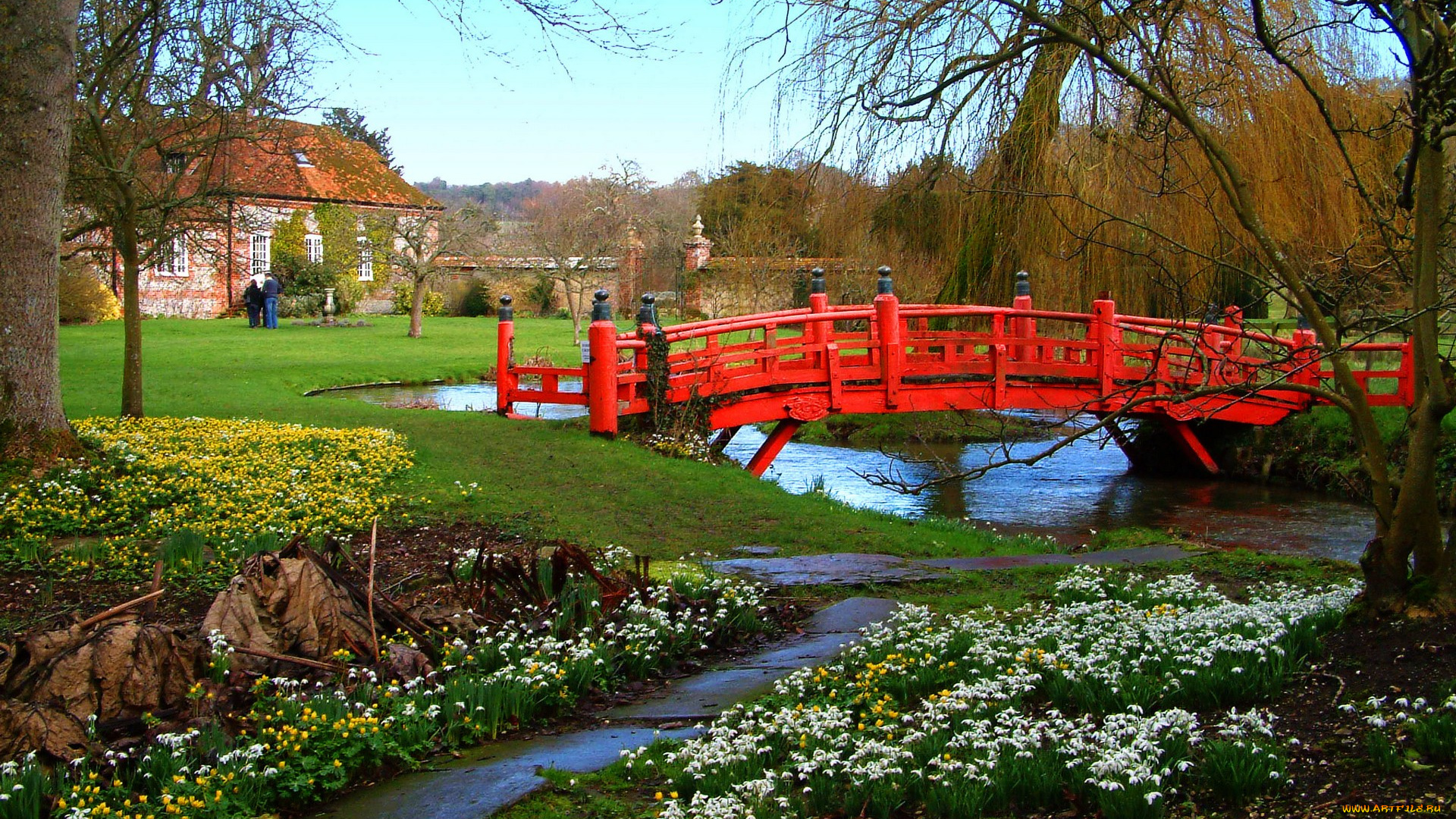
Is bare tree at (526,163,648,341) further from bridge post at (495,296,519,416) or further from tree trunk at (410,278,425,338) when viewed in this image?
bridge post at (495,296,519,416)

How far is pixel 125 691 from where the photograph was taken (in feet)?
15.3

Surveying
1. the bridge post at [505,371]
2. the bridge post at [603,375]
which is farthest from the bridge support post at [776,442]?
the bridge post at [505,371]

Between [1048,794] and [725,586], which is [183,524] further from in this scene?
[1048,794]

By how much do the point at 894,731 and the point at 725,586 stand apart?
2.53 meters

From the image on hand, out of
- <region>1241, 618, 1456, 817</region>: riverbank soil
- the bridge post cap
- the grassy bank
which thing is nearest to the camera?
<region>1241, 618, 1456, 817</region>: riverbank soil

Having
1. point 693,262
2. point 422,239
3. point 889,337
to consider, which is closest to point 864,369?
point 889,337

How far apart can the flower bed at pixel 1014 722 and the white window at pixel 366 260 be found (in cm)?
3538

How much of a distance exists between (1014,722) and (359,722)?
248cm

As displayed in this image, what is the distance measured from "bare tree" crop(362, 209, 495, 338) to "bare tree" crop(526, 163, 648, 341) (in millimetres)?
2209

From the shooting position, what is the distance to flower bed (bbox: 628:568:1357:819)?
3818 millimetres

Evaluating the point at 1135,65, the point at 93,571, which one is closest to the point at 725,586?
the point at 93,571

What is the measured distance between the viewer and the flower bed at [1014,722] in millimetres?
3818

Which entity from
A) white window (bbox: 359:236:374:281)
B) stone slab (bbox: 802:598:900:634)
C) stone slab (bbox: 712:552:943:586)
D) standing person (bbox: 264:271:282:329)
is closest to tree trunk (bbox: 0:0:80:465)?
stone slab (bbox: 712:552:943:586)

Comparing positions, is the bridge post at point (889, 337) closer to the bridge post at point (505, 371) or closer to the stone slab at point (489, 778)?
the bridge post at point (505, 371)
